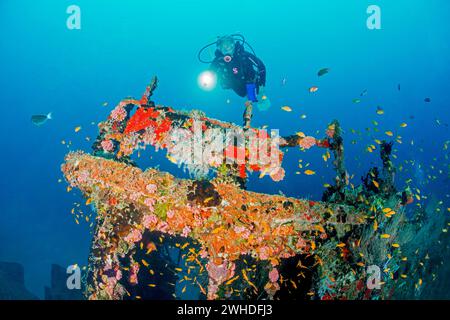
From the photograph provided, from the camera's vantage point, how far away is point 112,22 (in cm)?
11362

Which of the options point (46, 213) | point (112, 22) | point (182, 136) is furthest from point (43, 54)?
point (182, 136)

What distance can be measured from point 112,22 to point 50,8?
2340cm

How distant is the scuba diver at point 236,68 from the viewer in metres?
8.21

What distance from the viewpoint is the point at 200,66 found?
122 m

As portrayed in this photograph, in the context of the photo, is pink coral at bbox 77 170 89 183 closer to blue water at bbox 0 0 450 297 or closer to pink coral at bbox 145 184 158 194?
pink coral at bbox 145 184 158 194

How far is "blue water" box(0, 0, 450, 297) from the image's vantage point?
94.1 meters

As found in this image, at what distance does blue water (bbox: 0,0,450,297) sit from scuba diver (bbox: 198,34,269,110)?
71693mm

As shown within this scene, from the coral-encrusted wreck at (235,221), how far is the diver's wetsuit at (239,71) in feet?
9.90

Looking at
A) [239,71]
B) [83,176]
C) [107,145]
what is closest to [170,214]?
[83,176]

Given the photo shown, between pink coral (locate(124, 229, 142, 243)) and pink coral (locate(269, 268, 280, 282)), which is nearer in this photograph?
pink coral (locate(269, 268, 280, 282))

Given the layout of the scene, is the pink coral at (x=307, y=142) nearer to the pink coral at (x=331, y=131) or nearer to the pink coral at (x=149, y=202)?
the pink coral at (x=331, y=131)

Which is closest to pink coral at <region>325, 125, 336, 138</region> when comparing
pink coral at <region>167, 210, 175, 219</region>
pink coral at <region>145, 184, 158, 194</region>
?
pink coral at <region>167, 210, 175, 219</region>

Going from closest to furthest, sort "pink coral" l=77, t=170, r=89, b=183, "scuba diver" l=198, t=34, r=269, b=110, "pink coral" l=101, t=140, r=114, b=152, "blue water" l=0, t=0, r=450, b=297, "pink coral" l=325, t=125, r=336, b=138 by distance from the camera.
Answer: "pink coral" l=77, t=170, r=89, b=183 → "pink coral" l=325, t=125, r=336, b=138 → "pink coral" l=101, t=140, r=114, b=152 → "scuba diver" l=198, t=34, r=269, b=110 → "blue water" l=0, t=0, r=450, b=297

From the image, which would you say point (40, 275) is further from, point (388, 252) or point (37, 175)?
point (37, 175)
